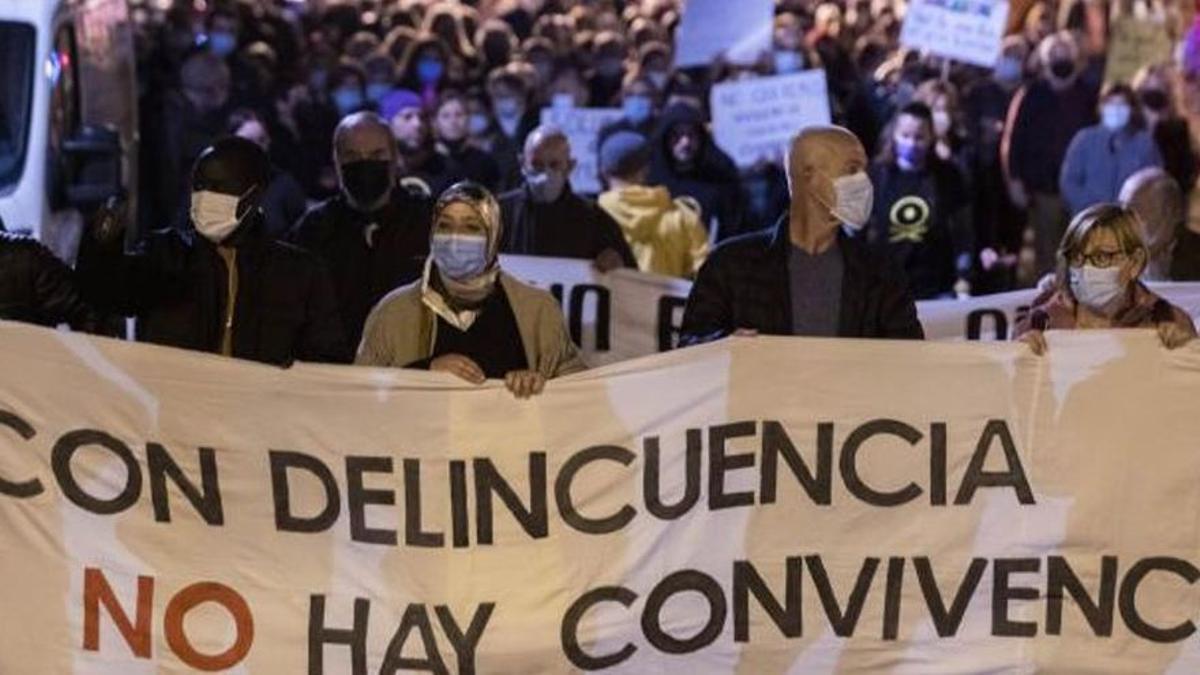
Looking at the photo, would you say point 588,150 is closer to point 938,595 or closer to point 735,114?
point 735,114

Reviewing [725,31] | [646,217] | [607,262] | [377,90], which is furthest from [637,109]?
[607,262]

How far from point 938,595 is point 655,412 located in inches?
33.9

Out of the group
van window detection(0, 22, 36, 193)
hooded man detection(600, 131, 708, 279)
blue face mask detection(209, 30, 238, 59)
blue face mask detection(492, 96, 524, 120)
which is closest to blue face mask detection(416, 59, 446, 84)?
blue face mask detection(492, 96, 524, 120)

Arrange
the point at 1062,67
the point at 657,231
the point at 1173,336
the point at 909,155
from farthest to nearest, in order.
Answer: the point at 1062,67
the point at 909,155
the point at 657,231
the point at 1173,336

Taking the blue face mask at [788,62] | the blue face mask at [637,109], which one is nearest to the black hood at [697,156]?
the blue face mask at [637,109]

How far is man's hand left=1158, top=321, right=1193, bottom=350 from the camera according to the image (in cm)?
970

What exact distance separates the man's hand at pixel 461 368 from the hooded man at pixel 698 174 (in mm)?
7361

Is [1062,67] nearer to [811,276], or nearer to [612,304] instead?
[612,304]

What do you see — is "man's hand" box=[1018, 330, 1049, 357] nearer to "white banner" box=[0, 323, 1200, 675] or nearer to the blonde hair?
"white banner" box=[0, 323, 1200, 675]

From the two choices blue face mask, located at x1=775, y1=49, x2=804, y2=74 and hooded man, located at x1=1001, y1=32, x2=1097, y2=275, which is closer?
blue face mask, located at x1=775, y1=49, x2=804, y2=74

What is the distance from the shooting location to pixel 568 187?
1402cm

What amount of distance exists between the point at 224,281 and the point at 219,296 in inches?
1.8

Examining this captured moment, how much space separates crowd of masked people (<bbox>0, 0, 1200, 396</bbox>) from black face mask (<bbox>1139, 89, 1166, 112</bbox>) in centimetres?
2

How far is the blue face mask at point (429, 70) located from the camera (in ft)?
64.3
